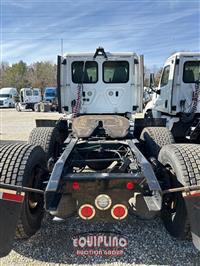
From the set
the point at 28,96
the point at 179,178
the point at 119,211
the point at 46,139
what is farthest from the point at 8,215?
the point at 28,96

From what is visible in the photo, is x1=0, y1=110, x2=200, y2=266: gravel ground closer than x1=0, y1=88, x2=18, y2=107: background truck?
Yes

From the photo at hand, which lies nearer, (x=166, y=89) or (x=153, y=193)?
(x=153, y=193)

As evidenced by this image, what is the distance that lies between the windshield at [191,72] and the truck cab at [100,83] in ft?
5.79

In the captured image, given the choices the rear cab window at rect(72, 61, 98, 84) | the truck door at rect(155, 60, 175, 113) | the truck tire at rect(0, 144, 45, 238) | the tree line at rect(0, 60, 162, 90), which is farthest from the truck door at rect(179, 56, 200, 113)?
the tree line at rect(0, 60, 162, 90)

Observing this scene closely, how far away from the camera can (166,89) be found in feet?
23.5

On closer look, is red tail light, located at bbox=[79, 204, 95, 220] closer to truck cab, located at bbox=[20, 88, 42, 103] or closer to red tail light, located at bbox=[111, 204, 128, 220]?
red tail light, located at bbox=[111, 204, 128, 220]

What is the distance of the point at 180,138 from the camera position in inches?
282

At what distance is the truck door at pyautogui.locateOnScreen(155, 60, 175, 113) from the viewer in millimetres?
6820

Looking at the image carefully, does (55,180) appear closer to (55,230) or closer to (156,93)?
(55,230)

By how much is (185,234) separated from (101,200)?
939 millimetres

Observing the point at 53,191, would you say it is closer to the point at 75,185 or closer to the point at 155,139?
the point at 75,185

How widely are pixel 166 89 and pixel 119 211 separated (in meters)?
5.68

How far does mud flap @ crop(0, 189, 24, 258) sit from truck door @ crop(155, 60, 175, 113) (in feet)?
18.3

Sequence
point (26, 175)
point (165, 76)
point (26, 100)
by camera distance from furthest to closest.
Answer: point (26, 100), point (165, 76), point (26, 175)
